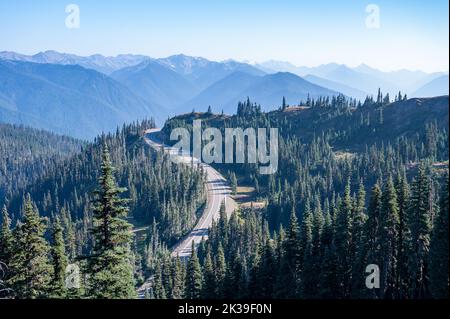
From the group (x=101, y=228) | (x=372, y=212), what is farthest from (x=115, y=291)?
(x=372, y=212)

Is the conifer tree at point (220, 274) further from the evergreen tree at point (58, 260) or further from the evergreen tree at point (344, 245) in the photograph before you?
the evergreen tree at point (58, 260)

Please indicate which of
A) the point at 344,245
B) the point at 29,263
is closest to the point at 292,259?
the point at 344,245

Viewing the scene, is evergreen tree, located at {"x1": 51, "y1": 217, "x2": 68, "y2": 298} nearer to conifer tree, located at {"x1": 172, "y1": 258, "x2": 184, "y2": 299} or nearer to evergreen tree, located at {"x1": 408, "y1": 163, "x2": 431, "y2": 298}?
evergreen tree, located at {"x1": 408, "y1": 163, "x2": 431, "y2": 298}

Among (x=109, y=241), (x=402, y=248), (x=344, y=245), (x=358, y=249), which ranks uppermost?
(x=109, y=241)

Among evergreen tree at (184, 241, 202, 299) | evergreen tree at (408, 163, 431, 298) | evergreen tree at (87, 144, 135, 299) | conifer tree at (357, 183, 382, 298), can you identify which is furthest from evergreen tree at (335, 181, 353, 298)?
evergreen tree at (87, 144, 135, 299)

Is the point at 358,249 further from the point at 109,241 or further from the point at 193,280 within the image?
the point at 193,280
